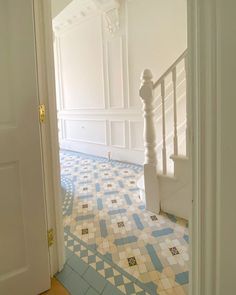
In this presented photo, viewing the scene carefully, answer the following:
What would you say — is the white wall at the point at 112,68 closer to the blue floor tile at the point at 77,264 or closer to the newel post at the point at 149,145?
the newel post at the point at 149,145

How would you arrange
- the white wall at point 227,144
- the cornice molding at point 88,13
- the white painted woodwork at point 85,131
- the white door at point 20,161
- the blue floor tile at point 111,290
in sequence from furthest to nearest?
the white painted woodwork at point 85,131 → the cornice molding at point 88,13 → the blue floor tile at point 111,290 → the white door at point 20,161 → the white wall at point 227,144

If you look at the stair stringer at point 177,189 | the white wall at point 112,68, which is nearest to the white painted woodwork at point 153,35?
the white wall at point 112,68

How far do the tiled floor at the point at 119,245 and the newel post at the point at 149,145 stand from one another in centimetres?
16

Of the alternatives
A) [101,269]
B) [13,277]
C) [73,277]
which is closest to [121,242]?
[101,269]

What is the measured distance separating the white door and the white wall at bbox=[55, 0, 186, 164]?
300 cm

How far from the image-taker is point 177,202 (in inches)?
93.7

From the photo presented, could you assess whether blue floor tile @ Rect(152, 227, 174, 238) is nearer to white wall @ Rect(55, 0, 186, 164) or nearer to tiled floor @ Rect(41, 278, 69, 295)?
tiled floor @ Rect(41, 278, 69, 295)

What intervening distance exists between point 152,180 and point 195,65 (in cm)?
195

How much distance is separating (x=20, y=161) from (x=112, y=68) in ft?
12.5

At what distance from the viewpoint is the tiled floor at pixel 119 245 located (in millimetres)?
1562

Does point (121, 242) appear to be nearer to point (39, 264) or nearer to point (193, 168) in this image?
point (39, 264)

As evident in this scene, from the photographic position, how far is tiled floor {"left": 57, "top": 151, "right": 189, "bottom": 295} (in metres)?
1.56

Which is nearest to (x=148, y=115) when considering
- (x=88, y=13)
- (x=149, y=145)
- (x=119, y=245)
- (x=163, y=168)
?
(x=149, y=145)

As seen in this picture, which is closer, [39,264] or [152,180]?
[39,264]
